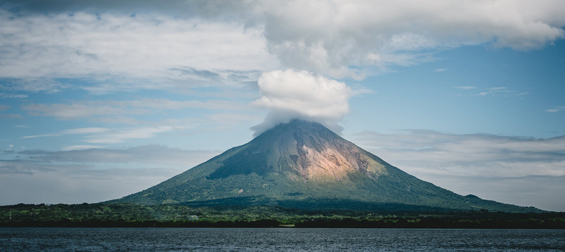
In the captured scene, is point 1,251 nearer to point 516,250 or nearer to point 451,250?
point 451,250

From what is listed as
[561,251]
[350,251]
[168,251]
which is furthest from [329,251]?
[561,251]

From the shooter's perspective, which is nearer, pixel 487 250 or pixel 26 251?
pixel 26 251

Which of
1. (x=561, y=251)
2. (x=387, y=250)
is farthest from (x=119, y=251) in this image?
(x=561, y=251)

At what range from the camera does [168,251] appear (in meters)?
92.4

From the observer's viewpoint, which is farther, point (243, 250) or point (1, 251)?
point (243, 250)

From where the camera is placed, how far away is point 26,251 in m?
87.9

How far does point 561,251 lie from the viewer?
96.6m

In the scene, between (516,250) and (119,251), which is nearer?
(119,251)

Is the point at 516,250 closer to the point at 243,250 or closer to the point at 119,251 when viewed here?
the point at 243,250

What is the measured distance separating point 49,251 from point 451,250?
73655 mm

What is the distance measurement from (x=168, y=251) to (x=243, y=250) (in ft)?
44.7

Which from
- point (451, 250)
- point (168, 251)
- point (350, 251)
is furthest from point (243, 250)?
point (451, 250)

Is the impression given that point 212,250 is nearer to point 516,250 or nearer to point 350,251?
point 350,251

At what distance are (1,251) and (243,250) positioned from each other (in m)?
41.8
